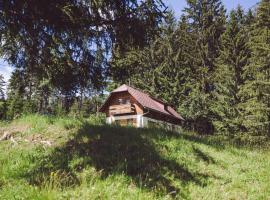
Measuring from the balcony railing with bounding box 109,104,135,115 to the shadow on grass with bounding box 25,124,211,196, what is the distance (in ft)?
94.4

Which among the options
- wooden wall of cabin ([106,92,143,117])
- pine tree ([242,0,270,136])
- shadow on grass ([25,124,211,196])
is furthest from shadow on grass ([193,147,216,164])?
wooden wall of cabin ([106,92,143,117])

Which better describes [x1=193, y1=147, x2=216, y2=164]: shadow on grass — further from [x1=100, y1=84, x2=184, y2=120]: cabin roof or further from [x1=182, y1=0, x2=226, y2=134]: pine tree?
[x1=182, y1=0, x2=226, y2=134]: pine tree

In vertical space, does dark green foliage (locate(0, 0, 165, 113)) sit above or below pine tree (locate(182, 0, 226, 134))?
below

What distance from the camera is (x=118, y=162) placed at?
890 cm

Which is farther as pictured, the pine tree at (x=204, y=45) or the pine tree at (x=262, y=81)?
the pine tree at (x=204, y=45)

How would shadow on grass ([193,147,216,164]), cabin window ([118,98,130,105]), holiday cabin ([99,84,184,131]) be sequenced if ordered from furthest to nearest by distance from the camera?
cabin window ([118,98,130,105]), holiday cabin ([99,84,184,131]), shadow on grass ([193,147,216,164])

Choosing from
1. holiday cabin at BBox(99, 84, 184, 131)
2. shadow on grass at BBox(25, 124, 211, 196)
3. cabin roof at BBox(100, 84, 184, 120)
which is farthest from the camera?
holiday cabin at BBox(99, 84, 184, 131)

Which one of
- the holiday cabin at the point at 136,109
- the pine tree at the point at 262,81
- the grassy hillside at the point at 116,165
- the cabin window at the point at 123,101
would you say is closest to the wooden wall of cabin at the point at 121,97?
the holiday cabin at the point at 136,109

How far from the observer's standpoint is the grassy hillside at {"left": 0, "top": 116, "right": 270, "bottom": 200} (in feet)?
21.6

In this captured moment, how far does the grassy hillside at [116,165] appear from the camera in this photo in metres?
6.57

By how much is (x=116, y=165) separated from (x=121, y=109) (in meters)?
32.9

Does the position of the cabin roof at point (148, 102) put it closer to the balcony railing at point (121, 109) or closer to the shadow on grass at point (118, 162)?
the balcony railing at point (121, 109)

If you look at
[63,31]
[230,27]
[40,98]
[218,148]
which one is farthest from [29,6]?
[40,98]

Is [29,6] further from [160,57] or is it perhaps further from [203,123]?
[160,57]
